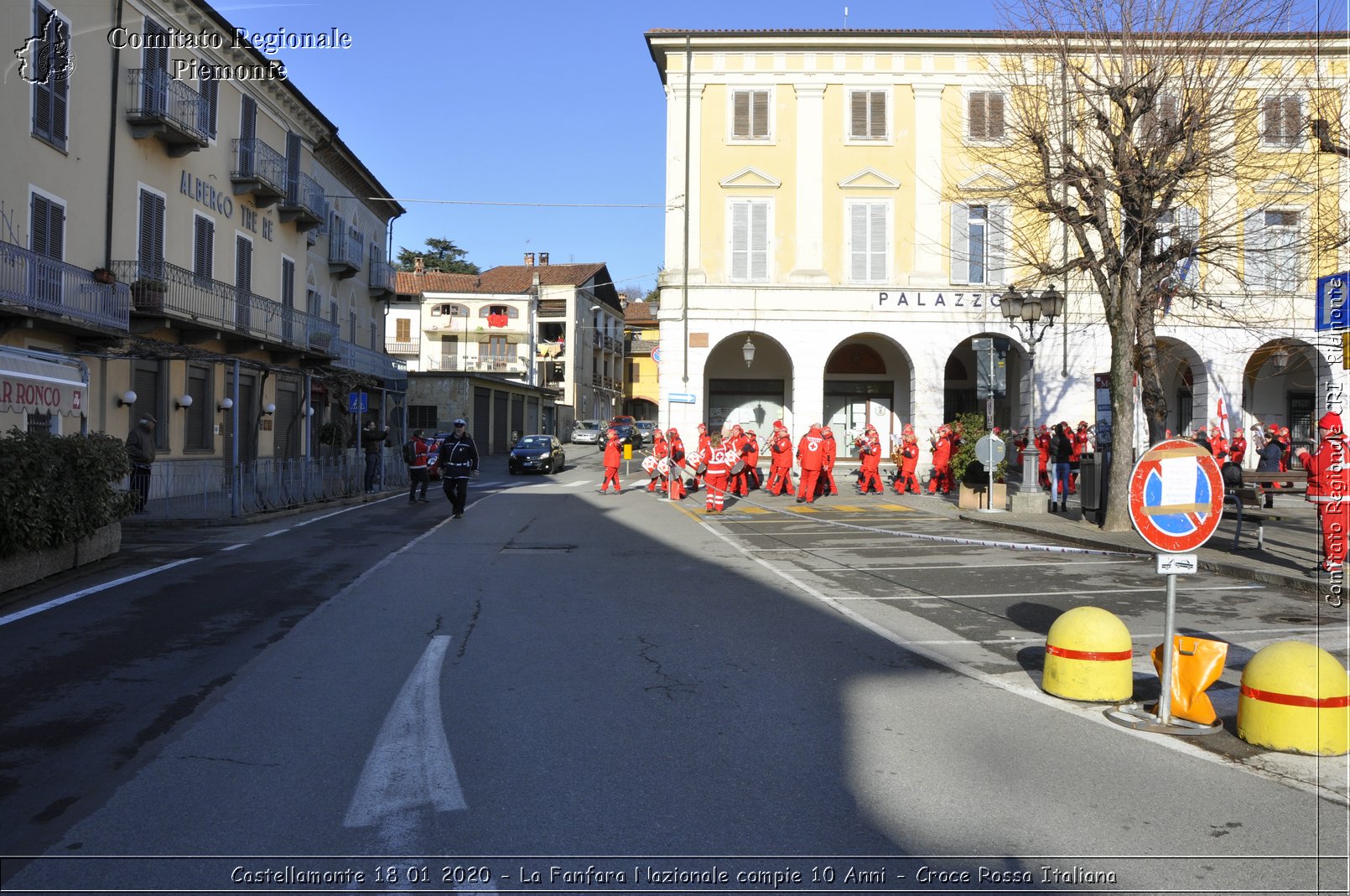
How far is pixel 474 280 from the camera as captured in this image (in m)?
78.1

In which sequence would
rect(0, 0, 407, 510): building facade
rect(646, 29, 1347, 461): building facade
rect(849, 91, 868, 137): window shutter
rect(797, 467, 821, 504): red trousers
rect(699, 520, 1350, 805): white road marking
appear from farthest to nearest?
rect(849, 91, 868, 137): window shutter → rect(646, 29, 1347, 461): building facade → rect(797, 467, 821, 504): red trousers → rect(0, 0, 407, 510): building facade → rect(699, 520, 1350, 805): white road marking

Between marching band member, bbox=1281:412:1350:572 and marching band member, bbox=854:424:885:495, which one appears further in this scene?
marching band member, bbox=854:424:885:495

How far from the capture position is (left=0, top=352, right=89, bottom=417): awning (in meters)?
12.8

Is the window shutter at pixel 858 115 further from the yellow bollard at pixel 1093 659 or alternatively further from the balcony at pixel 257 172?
the yellow bollard at pixel 1093 659

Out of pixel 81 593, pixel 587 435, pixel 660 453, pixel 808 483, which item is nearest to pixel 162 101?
pixel 660 453

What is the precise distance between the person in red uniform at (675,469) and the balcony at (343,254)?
1584 centimetres

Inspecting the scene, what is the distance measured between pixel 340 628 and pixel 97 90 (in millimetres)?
18145

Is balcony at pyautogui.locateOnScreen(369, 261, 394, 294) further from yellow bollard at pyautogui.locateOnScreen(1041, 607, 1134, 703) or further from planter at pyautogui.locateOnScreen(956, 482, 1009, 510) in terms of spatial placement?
yellow bollard at pyautogui.locateOnScreen(1041, 607, 1134, 703)

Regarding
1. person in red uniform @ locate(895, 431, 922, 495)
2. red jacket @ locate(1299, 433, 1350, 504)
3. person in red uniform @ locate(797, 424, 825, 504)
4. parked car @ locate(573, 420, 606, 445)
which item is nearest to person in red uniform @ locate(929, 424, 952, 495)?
person in red uniform @ locate(895, 431, 922, 495)

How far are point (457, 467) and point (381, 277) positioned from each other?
27.0 metres

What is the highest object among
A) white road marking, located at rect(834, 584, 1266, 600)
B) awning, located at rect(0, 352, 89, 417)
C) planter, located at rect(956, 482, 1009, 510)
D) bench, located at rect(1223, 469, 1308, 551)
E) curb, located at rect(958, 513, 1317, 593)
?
awning, located at rect(0, 352, 89, 417)

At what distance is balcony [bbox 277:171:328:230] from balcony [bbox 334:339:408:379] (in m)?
4.25

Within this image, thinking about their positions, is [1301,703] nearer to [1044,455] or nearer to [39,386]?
[39,386]

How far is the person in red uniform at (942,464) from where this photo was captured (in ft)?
88.4
